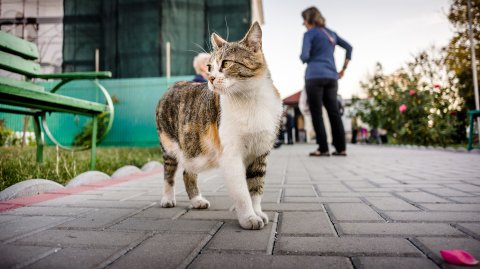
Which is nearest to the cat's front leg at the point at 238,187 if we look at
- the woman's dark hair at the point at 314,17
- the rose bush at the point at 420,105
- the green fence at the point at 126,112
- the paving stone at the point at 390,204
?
the paving stone at the point at 390,204

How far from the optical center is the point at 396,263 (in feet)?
3.49

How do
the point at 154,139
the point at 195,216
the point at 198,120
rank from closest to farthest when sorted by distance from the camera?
the point at 195,216
the point at 198,120
the point at 154,139

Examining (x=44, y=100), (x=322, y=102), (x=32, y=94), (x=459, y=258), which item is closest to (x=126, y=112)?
(x=322, y=102)

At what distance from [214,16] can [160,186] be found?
40.2 ft

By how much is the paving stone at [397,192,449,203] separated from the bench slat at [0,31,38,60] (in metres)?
3.89

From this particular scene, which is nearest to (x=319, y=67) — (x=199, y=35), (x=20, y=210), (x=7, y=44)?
(x=7, y=44)

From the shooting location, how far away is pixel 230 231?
150 centimetres

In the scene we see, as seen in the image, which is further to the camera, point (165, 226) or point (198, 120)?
point (198, 120)

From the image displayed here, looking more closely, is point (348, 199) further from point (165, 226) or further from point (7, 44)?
point (7, 44)

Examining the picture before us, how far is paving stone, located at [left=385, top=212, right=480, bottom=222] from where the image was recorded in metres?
1.60

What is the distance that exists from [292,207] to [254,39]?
108 centimetres

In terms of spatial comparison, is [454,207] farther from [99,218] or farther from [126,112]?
[126,112]

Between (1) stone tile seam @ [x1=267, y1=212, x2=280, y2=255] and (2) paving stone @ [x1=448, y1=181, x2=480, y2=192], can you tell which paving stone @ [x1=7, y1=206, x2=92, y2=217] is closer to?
(1) stone tile seam @ [x1=267, y1=212, x2=280, y2=255]

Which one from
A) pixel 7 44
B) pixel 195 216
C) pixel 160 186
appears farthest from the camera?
pixel 7 44
